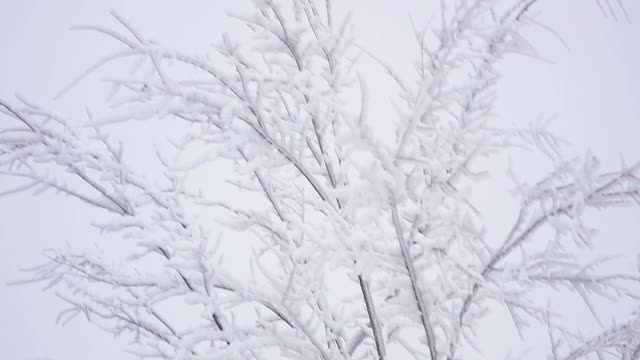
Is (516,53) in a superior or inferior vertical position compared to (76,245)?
superior

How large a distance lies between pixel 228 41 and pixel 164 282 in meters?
0.83

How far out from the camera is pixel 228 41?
1.55 meters

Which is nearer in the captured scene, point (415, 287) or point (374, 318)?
point (415, 287)

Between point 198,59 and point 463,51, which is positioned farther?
point 463,51

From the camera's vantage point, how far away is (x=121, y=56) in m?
1.40

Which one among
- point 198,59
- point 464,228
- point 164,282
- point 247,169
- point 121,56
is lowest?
point 164,282

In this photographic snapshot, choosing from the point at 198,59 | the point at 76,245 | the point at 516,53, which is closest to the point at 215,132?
the point at 198,59

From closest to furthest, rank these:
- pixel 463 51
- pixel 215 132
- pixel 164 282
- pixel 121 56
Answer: pixel 121 56 → pixel 463 51 → pixel 164 282 → pixel 215 132

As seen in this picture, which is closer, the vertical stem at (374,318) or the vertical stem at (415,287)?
the vertical stem at (415,287)

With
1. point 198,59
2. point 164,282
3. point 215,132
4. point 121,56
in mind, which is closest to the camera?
point 121,56

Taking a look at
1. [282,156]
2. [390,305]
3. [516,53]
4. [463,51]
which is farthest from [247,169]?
[516,53]

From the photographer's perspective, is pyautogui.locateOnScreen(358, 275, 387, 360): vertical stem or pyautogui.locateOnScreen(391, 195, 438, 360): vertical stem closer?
pyautogui.locateOnScreen(391, 195, 438, 360): vertical stem

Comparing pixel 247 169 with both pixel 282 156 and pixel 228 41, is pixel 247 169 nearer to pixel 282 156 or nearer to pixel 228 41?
pixel 282 156

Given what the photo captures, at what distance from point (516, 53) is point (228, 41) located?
91 cm
